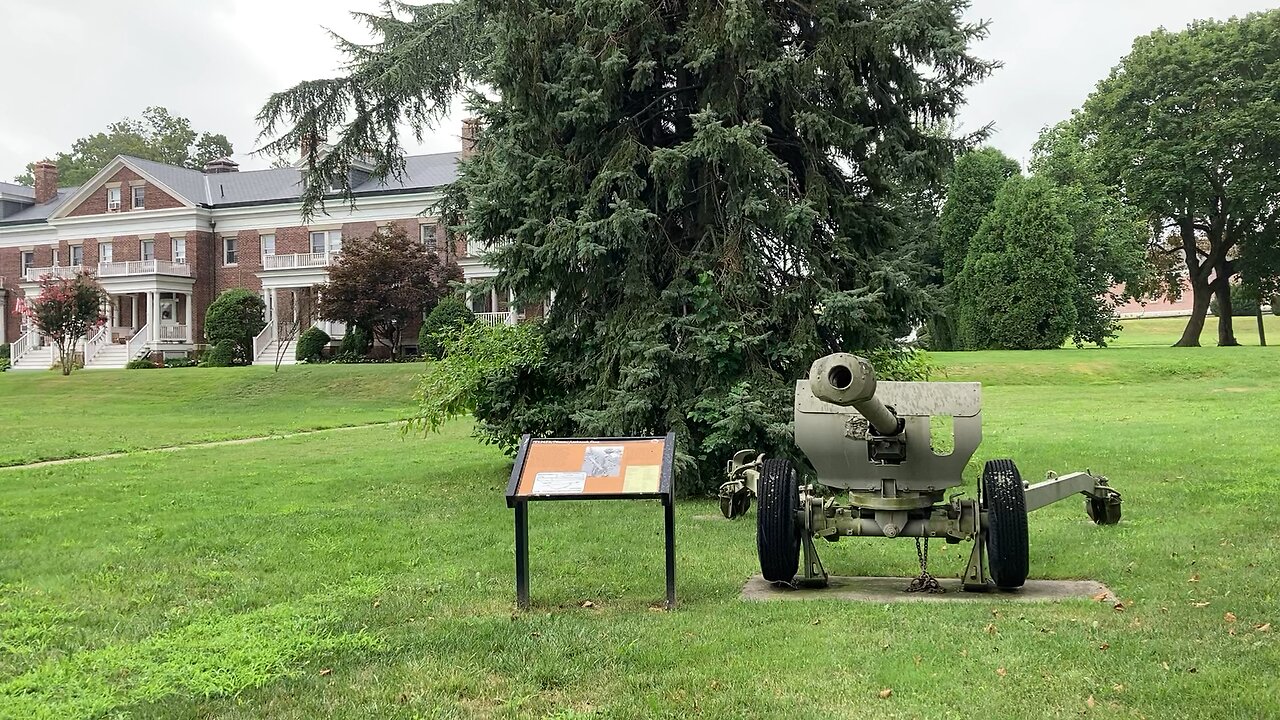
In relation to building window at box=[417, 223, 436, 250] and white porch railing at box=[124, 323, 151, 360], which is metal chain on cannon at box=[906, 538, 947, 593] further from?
white porch railing at box=[124, 323, 151, 360]

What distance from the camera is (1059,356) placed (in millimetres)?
33656

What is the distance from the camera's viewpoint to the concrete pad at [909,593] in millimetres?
6461

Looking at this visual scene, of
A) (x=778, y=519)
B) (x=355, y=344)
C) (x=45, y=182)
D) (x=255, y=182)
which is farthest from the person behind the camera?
(x=45, y=182)

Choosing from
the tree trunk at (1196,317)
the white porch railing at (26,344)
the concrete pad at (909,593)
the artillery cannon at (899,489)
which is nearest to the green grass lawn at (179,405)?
the white porch railing at (26,344)

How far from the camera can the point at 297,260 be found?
46.6m

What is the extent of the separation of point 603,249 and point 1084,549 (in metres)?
5.13

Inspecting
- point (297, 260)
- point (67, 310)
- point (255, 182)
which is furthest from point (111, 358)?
point (255, 182)

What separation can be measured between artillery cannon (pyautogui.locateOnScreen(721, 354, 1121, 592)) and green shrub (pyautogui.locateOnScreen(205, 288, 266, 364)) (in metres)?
40.5

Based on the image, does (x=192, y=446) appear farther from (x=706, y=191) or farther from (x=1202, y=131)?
(x=1202, y=131)

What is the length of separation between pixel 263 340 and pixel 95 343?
29.0ft

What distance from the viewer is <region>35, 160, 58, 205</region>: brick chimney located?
57.3 meters

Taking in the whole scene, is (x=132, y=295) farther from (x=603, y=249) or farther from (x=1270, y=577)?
(x=1270, y=577)

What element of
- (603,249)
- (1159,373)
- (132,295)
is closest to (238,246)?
(132,295)

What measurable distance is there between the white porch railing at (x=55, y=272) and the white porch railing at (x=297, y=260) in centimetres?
919
